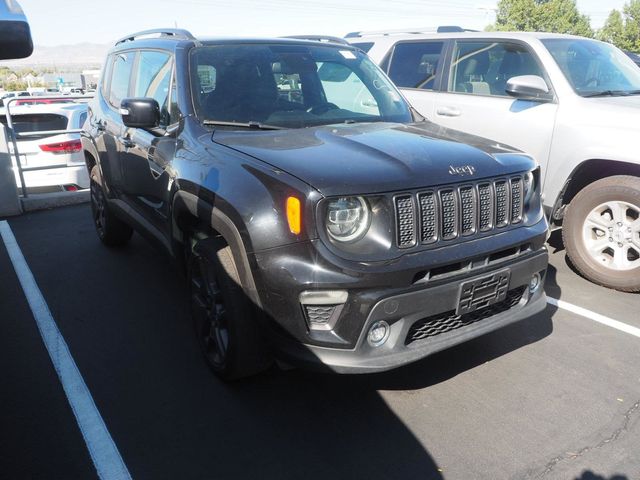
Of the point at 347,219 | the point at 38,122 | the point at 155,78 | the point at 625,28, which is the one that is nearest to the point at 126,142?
the point at 155,78

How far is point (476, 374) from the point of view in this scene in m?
3.38

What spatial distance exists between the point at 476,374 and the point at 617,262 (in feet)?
6.68

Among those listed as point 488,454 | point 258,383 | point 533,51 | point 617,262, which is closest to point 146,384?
point 258,383

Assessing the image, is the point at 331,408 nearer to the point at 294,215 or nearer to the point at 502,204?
the point at 294,215

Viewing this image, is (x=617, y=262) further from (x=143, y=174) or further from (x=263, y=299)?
(x=143, y=174)

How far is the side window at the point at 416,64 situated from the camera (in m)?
6.00

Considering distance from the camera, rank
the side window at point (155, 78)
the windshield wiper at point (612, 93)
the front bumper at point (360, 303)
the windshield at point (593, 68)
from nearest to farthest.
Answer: the front bumper at point (360, 303) → the side window at point (155, 78) → the windshield wiper at point (612, 93) → the windshield at point (593, 68)

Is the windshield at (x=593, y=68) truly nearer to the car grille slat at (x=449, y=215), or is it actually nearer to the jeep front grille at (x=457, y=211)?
the jeep front grille at (x=457, y=211)

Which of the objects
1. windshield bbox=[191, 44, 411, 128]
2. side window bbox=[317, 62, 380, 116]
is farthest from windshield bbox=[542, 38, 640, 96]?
side window bbox=[317, 62, 380, 116]

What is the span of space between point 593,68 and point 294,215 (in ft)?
13.5

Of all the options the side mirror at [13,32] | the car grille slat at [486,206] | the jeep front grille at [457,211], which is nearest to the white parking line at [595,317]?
the jeep front grille at [457,211]

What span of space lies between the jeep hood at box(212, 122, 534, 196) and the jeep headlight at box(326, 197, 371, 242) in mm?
71

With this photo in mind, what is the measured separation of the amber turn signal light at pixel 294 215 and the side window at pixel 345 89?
1623mm

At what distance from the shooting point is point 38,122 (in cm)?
841
